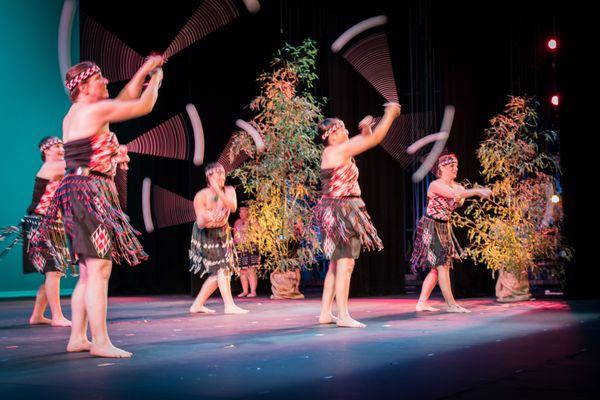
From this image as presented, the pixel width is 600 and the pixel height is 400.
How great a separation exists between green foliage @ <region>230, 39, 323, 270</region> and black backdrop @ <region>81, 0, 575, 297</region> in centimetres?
46

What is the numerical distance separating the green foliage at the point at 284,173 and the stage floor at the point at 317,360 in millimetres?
3858

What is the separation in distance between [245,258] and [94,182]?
6.72 m

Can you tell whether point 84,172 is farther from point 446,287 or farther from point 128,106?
point 446,287

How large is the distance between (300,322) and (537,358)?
8.64 feet

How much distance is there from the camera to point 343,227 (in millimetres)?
5699

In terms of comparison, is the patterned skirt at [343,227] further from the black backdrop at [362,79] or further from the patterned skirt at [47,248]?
the black backdrop at [362,79]

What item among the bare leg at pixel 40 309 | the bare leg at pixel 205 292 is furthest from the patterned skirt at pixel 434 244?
the bare leg at pixel 40 309

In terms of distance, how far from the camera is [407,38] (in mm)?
11531

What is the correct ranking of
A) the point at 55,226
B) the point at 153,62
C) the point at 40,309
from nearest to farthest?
the point at 153,62
the point at 55,226
the point at 40,309

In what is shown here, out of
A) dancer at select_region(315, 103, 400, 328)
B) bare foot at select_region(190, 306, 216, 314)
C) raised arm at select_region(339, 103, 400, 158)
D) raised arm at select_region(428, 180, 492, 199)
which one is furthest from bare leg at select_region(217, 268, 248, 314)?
raised arm at select_region(339, 103, 400, 158)

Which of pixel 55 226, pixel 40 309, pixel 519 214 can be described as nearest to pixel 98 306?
pixel 55 226

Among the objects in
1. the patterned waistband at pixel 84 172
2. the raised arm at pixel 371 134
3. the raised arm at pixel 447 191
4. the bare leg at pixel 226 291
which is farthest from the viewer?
the bare leg at pixel 226 291

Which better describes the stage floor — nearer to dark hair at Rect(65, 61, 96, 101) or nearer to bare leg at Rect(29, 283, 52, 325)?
bare leg at Rect(29, 283, 52, 325)

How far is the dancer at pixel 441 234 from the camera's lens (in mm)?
7285
